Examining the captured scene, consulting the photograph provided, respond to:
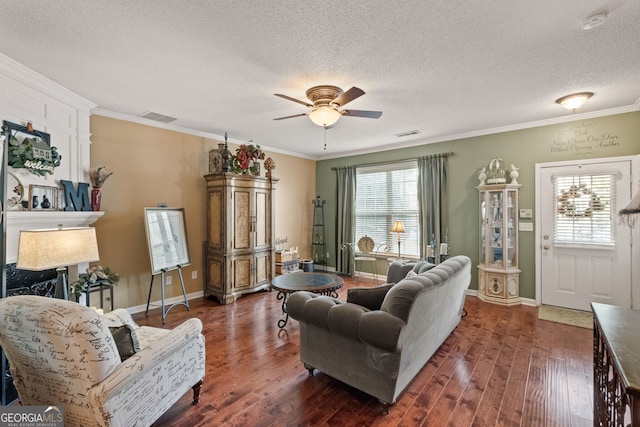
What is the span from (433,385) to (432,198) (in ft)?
11.1

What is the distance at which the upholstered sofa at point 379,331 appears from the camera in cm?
192

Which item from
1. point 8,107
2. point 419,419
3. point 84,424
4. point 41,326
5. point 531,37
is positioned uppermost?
point 531,37

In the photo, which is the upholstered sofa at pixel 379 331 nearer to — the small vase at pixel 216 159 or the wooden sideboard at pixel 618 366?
the wooden sideboard at pixel 618 366

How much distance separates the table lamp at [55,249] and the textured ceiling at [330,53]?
1.43m

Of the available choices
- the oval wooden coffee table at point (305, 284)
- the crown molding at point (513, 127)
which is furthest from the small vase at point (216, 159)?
the crown molding at point (513, 127)

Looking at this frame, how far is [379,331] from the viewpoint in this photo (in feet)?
6.21

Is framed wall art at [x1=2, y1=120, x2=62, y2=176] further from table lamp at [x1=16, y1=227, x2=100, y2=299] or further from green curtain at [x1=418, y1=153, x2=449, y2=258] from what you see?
green curtain at [x1=418, y1=153, x2=449, y2=258]

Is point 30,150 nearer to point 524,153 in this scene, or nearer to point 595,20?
point 595,20

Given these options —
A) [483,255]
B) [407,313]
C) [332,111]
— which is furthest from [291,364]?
[483,255]

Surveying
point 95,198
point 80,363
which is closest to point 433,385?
point 80,363

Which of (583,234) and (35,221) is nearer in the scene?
(35,221)

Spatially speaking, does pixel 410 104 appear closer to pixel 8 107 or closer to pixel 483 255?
pixel 483 255

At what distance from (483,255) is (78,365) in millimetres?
4874

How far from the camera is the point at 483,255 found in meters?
4.56
